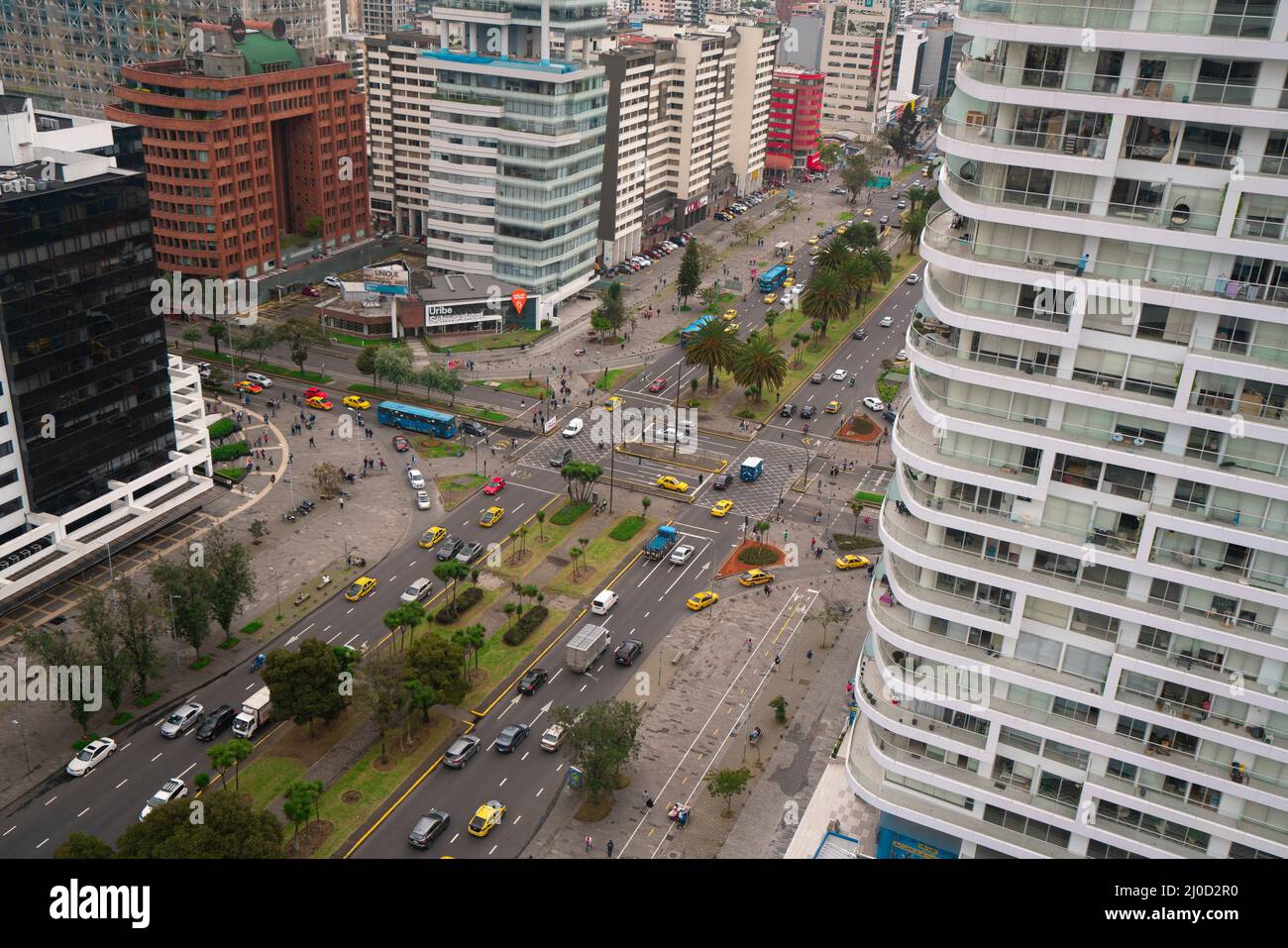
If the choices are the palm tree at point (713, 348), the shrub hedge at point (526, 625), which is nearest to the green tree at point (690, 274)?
the palm tree at point (713, 348)

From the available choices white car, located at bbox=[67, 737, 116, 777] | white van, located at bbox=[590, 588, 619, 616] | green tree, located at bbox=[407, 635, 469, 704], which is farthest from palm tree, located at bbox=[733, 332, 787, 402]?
white car, located at bbox=[67, 737, 116, 777]

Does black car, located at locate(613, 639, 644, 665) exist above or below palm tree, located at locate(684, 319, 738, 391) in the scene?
below

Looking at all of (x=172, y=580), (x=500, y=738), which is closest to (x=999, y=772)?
(x=500, y=738)

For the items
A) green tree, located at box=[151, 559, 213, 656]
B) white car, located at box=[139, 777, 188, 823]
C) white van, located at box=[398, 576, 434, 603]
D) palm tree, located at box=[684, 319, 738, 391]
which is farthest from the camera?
palm tree, located at box=[684, 319, 738, 391]

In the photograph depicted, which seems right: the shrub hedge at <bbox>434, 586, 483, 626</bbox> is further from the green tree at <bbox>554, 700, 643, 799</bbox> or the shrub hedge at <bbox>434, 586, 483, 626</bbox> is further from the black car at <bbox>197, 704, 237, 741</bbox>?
the green tree at <bbox>554, 700, 643, 799</bbox>

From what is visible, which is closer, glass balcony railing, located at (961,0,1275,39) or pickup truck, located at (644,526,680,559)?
glass balcony railing, located at (961,0,1275,39)

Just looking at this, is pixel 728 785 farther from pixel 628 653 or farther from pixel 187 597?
pixel 187 597
